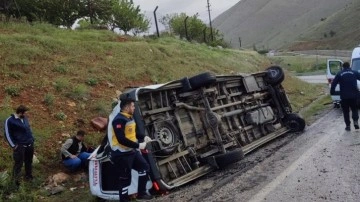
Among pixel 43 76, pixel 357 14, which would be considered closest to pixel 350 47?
pixel 357 14

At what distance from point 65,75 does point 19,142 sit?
15.1 feet

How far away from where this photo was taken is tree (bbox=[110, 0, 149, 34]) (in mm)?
29062

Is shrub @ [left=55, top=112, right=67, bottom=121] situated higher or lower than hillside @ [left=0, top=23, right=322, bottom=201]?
lower

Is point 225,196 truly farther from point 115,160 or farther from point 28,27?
point 28,27

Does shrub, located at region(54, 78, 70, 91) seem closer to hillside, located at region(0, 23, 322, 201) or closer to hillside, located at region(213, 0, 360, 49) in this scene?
hillside, located at region(0, 23, 322, 201)

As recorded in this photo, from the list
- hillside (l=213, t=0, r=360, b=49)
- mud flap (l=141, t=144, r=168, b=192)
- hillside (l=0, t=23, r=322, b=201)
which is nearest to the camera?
mud flap (l=141, t=144, r=168, b=192)

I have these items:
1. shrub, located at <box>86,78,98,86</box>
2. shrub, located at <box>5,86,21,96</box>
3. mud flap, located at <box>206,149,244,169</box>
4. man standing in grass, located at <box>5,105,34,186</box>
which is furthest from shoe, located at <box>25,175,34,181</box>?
shrub, located at <box>86,78,98,86</box>

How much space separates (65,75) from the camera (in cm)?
1158

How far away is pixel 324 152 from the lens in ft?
24.8

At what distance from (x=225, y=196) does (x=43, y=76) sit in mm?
7091

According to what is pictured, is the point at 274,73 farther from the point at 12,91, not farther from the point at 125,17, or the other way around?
the point at 125,17

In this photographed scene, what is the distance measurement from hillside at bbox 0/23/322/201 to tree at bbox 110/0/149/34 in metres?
11.2

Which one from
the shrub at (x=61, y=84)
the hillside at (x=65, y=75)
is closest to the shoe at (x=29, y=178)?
the hillside at (x=65, y=75)

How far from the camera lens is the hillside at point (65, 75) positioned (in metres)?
8.82
